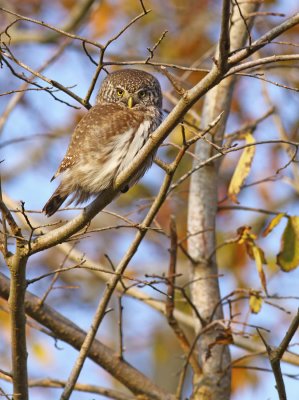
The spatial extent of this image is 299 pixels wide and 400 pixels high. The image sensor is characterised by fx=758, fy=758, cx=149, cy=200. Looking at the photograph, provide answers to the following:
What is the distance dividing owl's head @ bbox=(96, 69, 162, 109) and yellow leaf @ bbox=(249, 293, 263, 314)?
1.28 meters

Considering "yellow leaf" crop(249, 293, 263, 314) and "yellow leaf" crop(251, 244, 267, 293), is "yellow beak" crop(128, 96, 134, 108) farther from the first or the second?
"yellow leaf" crop(249, 293, 263, 314)

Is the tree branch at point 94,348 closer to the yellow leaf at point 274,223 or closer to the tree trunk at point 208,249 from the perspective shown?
the tree trunk at point 208,249

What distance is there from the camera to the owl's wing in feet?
12.9

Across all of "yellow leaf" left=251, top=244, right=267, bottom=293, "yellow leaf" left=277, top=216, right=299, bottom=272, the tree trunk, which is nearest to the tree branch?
the tree trunk

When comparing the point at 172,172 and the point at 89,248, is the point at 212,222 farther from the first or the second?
the point at 89,248

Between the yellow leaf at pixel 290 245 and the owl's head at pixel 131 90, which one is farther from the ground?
the owl's head at pixel 131 90

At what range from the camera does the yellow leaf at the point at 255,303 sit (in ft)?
13.6

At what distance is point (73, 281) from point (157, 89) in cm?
469

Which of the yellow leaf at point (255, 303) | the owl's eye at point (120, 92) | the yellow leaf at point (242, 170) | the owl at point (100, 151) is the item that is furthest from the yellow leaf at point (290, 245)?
the owl's eye at point (120, 92)

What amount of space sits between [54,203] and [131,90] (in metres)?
1.12

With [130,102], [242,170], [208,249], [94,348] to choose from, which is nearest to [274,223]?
[242,170]

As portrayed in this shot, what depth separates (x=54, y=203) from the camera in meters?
3.90

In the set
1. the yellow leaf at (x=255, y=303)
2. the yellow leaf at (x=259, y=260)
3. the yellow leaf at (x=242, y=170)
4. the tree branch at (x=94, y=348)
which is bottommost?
the tree branch at (x=94, y=348)

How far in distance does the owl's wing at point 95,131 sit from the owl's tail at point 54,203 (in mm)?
142
